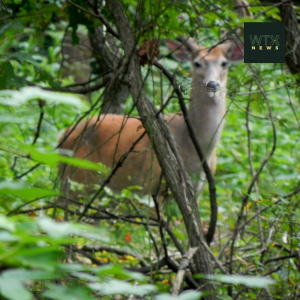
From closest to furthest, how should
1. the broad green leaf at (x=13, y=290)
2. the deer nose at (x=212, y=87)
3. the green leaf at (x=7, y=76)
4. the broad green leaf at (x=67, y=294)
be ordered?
the broad green leaf at (x=13, y=290)
the broad green leaf at (x=67, y=294)
the deer nose at (x=212, y=87)
the green leaf at (x=7, y=76)

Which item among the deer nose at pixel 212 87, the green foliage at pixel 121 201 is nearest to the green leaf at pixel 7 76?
the green foliage at pixel 121 201

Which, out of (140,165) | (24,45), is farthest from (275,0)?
(24,45)

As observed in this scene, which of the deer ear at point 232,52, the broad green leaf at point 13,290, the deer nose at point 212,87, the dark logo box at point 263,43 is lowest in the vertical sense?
the broad green leaf at point 13,290

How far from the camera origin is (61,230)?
0.64m

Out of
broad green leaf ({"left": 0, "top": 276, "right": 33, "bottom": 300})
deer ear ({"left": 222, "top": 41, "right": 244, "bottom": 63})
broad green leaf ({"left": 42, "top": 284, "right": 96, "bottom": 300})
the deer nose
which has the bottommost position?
broad green leaf ({"left": 42, "top": 284, "right": 96, "bottom": 300})

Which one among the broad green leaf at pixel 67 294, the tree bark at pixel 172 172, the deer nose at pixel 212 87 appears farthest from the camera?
the deer nose at pixel 212 87

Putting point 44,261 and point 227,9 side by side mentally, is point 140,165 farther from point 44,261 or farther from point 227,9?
point 44,261

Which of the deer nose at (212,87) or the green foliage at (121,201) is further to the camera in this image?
the deer nose at (212,87)

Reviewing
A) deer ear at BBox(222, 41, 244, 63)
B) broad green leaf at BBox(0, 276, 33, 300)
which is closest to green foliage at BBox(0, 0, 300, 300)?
broad green leaf at BBox(0, 276, 33, 300)

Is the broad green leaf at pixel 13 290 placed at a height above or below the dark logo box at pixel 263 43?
below

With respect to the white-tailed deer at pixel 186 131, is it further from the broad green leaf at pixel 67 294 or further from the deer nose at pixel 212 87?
the broad green leaf at pixel 67 294

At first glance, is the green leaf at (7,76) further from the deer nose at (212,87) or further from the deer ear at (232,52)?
the deer ear at (232,52)

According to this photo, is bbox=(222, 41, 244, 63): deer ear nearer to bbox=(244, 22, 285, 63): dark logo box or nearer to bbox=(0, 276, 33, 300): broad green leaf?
bbox=(244, 22, 285, 63): dark logo box

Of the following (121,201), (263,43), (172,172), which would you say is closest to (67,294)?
(172,172)
